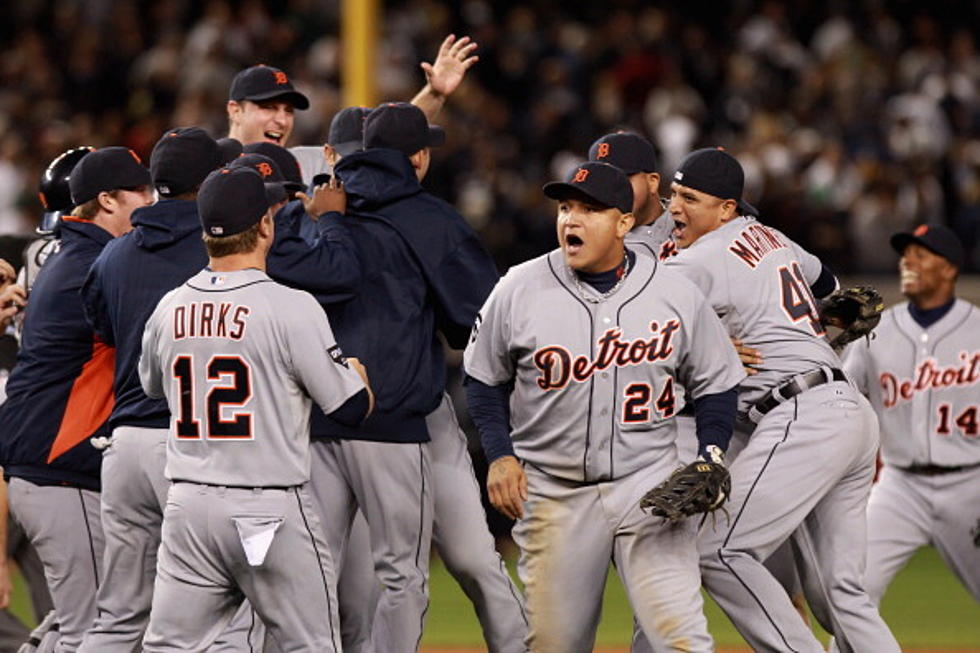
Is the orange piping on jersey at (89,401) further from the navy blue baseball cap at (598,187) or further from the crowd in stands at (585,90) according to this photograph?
the crowd in stands at (585,90)

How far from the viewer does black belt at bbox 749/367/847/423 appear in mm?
6660

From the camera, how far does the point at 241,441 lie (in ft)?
18.4

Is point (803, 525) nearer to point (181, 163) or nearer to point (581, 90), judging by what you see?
point (181, 163)

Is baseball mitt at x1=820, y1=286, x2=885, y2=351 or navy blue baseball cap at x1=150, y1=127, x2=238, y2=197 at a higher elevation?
navy blue baseball cap at x1=150, y1=127, x2=238, y2=197

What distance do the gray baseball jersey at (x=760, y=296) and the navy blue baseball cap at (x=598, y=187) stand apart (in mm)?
550

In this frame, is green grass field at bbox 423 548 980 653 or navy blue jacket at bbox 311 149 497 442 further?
green grass field at bbox 423 548 980 653

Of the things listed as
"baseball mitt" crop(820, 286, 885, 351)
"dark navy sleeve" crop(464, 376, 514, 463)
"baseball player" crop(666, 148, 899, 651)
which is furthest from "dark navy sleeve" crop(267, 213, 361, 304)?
"baseball mitt" crop(820, 286, 885, 351)

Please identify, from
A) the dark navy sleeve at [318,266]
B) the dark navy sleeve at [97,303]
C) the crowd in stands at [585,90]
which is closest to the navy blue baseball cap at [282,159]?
the dark navy sleeve at [318,266]

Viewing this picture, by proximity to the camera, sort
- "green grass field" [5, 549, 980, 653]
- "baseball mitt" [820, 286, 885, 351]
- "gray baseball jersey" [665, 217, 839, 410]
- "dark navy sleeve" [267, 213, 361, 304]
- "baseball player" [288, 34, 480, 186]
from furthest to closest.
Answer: "green grass field" [5, 549, 980, 653], "baseball player" [288, 34, 480, 186], "baseball mitt" [820, 286, 885, 351], "gray baseball jersey" [665, 217, 839, 410], "dark navy sleeve" [267, 213, 361, 304]

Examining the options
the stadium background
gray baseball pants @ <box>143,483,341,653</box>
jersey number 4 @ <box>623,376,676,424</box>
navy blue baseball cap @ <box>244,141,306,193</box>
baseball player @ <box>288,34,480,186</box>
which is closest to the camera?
gray baseball pants @ <box>143,483,341,653</box>

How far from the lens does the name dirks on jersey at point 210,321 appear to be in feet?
18.4

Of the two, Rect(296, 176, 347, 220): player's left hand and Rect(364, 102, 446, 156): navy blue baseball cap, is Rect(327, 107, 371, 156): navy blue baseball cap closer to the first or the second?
Rect(364, 102, 446, 156): navy blue baseball cap

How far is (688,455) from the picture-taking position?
22.2 ft

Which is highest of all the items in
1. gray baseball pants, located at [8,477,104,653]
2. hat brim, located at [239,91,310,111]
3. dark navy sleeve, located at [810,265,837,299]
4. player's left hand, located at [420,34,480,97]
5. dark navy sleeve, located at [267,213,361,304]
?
player's left hand, located at [420,34,480,97]
